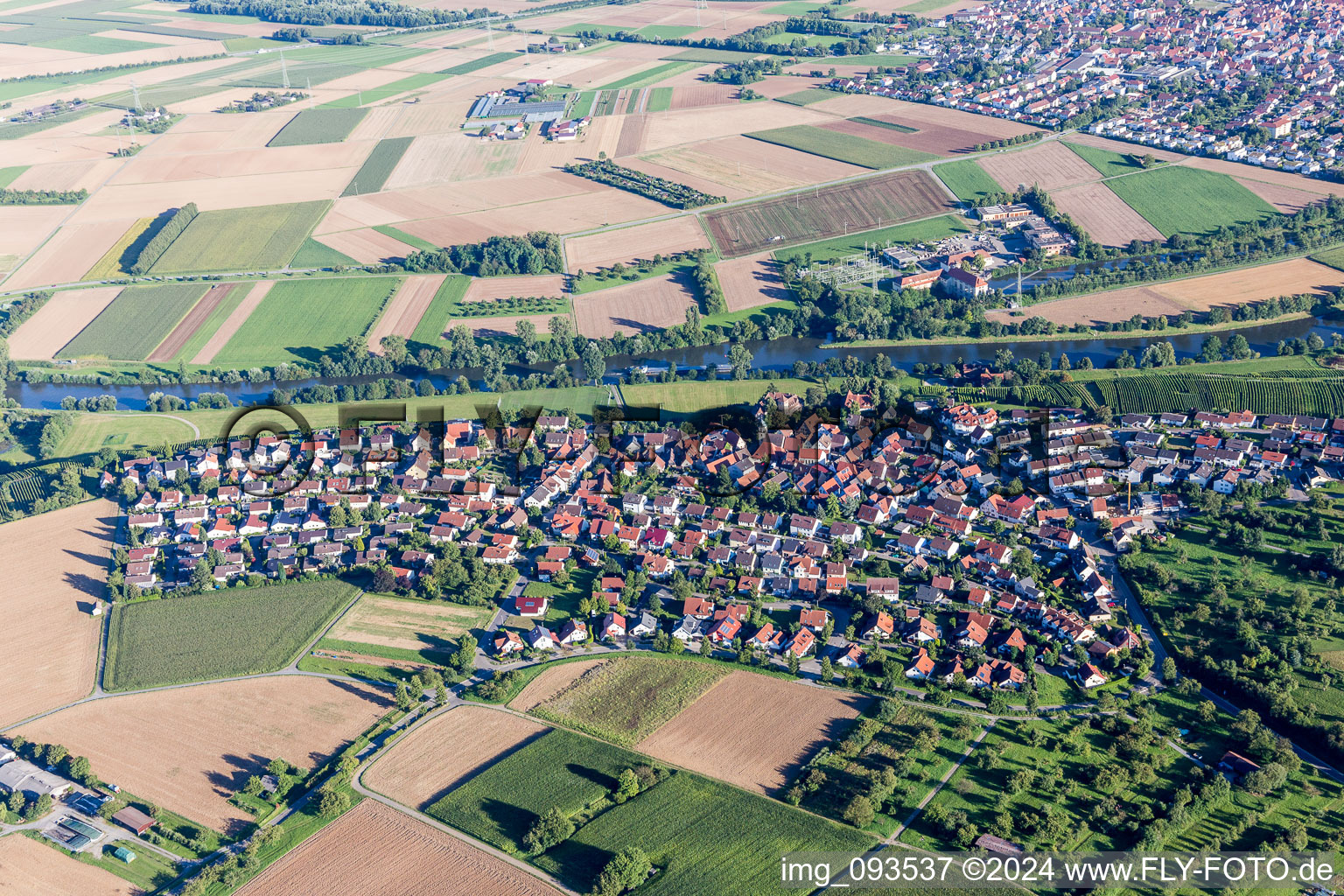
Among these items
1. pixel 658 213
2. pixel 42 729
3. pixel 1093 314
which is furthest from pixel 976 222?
pixel 42 729

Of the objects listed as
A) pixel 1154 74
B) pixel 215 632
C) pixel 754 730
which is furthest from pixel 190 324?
pixel 1154 74

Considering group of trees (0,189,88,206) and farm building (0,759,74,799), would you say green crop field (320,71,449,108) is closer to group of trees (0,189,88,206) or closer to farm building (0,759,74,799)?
group of trees (0,189,88,206)

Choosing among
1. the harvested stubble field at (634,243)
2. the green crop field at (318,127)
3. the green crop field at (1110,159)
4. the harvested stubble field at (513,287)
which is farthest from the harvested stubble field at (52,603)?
the green crop field at (1110,159)

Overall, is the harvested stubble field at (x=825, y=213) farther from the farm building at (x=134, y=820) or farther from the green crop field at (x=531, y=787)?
the farm building at (x=134, y=820)

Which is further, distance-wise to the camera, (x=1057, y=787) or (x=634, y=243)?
(x=634, y=243)

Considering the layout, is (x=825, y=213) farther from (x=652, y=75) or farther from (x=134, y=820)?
(x=134, y=820)

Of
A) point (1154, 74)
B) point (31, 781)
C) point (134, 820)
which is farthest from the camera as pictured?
point (1154, 74)
